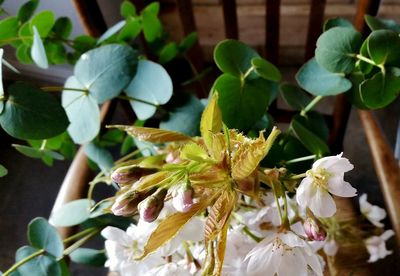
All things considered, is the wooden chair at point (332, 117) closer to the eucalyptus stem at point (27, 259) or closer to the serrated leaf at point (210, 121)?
the eucalyptus stem at point (27, 259)

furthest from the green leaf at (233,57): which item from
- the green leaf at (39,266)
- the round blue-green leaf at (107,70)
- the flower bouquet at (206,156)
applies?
the green leaf at (39,266)

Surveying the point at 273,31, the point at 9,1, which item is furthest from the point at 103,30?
the point at 273,31

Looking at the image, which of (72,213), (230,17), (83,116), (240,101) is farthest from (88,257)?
(230,17)

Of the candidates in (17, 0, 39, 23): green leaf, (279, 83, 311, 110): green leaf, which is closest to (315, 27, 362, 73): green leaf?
(279, 83, 311, 110): green leaf

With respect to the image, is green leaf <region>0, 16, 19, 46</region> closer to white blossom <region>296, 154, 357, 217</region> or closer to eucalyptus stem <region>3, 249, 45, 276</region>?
eucalyptus stem <region>3, 249, 45, 276</region>

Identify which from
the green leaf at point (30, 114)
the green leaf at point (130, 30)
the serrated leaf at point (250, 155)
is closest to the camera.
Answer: the serrated leaf at point (250, 155)

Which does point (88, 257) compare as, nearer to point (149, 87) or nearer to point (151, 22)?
point (149, 87)

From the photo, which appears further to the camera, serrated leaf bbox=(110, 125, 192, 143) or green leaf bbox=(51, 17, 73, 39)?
green leaf bbox=(51, 17, 73, 39)
